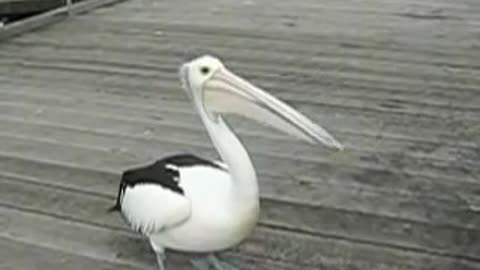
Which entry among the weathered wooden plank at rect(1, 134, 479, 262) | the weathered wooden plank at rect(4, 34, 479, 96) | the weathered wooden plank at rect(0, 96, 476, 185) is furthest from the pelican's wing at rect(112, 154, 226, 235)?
the weathered wooden plank at rect(4, 34, 479, 96)

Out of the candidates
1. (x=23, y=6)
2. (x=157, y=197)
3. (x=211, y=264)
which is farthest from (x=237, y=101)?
(x=23, y=6)

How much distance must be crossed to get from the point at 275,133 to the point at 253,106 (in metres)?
1.28

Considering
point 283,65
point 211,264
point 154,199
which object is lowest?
point 283,65

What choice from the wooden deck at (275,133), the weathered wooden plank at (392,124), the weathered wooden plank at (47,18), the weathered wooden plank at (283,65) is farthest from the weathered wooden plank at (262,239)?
the weathered wooden plank at (47,18)

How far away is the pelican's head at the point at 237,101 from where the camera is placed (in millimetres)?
2137

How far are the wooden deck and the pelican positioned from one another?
273 mm

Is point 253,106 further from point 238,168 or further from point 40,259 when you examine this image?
point 40,259

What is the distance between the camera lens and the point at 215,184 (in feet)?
7.26

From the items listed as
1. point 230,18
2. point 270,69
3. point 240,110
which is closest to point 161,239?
point 240,110

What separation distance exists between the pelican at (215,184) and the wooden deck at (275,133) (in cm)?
27

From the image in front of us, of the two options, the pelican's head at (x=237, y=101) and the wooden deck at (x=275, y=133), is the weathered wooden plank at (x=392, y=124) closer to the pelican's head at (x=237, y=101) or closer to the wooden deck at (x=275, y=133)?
the wooden deck at (x=275, y=133)

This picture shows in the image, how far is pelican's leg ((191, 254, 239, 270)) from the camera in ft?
7.65

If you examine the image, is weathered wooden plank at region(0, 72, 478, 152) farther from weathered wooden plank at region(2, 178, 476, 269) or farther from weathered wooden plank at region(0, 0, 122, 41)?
weathered wooden plank at region(0, 0, 122, 41)

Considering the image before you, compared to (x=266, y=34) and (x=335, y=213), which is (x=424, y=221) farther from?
(x=266, y=34)
